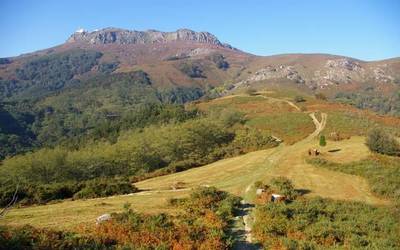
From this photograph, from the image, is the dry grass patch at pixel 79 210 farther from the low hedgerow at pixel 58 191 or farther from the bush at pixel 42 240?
the bush at pixel 42 240

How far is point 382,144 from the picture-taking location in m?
49.8

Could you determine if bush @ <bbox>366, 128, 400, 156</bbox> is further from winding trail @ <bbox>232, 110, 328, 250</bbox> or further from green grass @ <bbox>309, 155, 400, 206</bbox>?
winding trail @ <bbox>232, 110, 328, 250</bbox>

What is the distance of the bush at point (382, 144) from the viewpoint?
49.7 metres

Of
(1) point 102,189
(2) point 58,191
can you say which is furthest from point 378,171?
(2) point 58,191

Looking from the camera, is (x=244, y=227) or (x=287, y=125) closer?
(x=244, y=227)

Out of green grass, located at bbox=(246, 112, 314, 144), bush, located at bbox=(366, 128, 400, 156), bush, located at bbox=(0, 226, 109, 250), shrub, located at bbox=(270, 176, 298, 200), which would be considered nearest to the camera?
bush, located at bbox=(0, 226, 109, 250)

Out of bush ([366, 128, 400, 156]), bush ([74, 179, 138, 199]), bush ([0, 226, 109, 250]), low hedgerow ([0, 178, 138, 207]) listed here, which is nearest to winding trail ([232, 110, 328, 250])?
bush ([0, 226, 109, 250])

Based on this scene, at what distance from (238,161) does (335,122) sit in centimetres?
4153

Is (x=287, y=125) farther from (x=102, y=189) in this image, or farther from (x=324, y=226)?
(x=324, y=226)

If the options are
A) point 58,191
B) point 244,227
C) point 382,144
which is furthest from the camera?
point 382,144

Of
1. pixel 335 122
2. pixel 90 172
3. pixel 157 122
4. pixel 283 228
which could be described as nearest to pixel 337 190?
pixel 283 228

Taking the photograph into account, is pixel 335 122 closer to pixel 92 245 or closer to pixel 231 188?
pixel 231 188

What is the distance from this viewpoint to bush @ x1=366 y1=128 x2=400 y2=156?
49.7 m

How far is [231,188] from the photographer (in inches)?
1580
